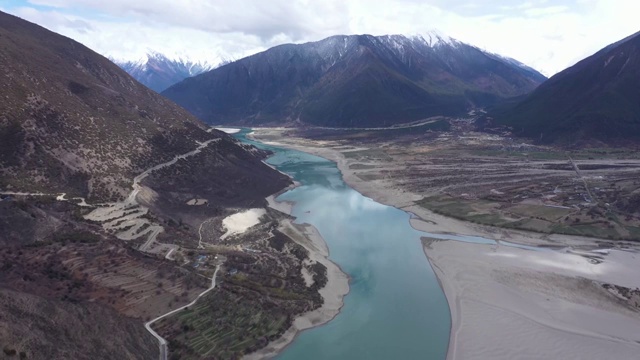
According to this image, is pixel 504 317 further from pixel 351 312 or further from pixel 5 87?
pixel 5 87

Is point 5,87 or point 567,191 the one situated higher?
point 5,87

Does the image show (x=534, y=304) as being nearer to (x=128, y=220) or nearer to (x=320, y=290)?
(x=320, y=290)

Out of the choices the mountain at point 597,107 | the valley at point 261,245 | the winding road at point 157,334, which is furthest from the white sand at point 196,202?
the mountain at point 597,107

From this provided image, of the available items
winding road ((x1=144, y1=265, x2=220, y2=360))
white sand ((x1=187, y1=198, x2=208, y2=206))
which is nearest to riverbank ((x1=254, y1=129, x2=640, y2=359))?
winding road ((x1=144, y1=265, x2=220, y2=360))

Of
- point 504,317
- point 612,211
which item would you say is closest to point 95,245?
point 504,317

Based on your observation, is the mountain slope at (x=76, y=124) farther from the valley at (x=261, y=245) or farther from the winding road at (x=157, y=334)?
the winding road at (x=157, y=334)
